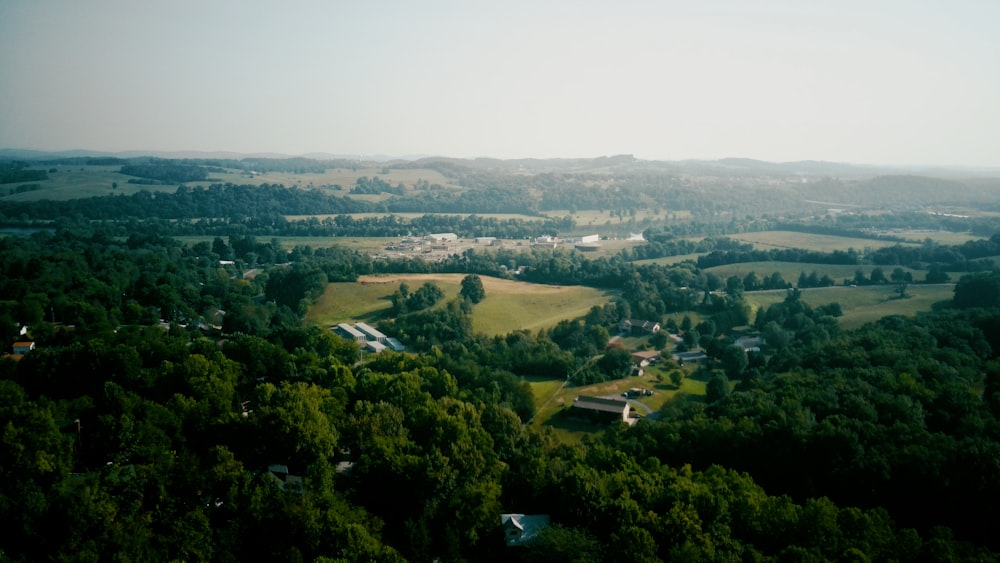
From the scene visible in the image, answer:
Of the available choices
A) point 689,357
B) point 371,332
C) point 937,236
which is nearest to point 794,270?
point 689,357

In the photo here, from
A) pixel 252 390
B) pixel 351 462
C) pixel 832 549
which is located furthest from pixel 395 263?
pixel 832 549

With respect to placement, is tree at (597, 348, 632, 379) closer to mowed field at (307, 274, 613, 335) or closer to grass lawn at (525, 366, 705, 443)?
grass lawn at (525, 366, 705, 443)

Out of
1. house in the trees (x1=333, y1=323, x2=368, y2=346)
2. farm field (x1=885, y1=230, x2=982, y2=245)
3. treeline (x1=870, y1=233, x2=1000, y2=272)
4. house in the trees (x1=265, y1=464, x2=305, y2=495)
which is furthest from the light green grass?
house in the trees (x1=265, y1=464, x2=305, y2=495)

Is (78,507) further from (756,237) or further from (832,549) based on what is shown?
(756,237)

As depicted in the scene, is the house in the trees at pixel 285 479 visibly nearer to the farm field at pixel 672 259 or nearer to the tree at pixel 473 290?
the tree at pixel 473 290

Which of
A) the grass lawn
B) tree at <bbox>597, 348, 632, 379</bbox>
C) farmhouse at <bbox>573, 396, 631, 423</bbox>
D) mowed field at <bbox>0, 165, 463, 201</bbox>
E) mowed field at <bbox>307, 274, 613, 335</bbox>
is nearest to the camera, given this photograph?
the grass lawn

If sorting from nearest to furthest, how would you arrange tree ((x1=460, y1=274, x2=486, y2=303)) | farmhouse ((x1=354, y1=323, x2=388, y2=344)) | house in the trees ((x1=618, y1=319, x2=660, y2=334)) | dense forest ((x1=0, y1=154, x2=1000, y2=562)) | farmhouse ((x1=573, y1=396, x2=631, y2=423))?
dense forest ((x1=0, y1=154, x2=1000, y2=562)), farmhouse ((x1=573, y1=396, x2=631, y2=423)), farmhouse ((x1=354, y1=323, x2=388, y2=344)), house in the trees ((x1=618, y1=319, x2=660, y2=334)), tree ((x1=460, y1=274, x2=486, y2=303))

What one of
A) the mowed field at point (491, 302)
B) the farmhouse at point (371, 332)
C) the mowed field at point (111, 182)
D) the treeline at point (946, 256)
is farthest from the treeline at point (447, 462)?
the mowed field at point (111, 182)
